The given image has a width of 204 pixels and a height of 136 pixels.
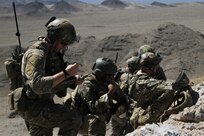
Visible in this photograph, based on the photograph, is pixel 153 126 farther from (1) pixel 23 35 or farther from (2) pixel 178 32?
(1) pixel 23 35

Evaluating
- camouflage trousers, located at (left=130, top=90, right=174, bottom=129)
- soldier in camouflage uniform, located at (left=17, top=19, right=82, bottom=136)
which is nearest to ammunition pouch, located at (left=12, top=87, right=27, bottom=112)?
soldier in camouflage uniform, located at (left=17, top=19, right=82, bottom=136)

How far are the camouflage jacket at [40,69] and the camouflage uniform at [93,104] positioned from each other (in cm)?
99

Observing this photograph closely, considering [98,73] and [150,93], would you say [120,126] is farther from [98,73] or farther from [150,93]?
[98,73]

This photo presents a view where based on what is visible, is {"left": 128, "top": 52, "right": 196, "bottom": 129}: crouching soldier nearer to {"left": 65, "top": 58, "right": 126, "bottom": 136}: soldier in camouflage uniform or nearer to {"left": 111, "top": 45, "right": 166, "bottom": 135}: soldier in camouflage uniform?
{"left": 111, "top": 45, "right": 166, "bottom": 135}: soldier in camouflage uniform

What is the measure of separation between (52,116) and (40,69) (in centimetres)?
56

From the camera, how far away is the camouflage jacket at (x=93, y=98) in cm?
555

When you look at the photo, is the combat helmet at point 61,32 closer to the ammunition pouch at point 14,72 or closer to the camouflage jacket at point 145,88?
the ammunition pouch at point 14,72

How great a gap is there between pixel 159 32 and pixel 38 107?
19287mm

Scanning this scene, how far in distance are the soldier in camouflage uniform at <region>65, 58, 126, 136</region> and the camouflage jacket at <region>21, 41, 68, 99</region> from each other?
3.32ft

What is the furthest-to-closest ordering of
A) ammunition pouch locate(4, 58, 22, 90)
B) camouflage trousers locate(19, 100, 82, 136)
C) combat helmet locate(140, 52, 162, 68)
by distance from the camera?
1. combat helmet locate(140, 52, 162, 68)
2. ammunition pouch locate(4, 58, 22, 90)
3. camouflage trousers locate(19, 100, 82, 136)

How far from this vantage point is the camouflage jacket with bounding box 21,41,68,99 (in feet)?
14.0

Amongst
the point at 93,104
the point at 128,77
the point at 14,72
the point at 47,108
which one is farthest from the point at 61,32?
the point at 128,77

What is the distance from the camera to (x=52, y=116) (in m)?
4.66

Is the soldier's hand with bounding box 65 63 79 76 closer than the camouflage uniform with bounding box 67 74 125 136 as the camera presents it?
Yes
